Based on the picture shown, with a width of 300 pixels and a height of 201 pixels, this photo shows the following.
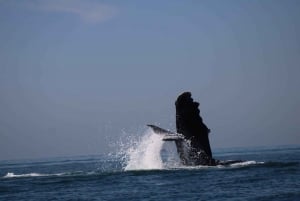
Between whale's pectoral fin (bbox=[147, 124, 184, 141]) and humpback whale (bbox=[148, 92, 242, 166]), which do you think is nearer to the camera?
whale's pectoral fin (bbox=[147, 124, 184, 141])

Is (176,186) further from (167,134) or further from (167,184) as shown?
(167,134)

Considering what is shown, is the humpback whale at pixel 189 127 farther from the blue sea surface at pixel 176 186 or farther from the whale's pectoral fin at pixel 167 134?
the blue sea surface at pixel 176 186

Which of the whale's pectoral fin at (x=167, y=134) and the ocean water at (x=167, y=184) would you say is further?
the whale's pectoral fin at (x=167, y=134)

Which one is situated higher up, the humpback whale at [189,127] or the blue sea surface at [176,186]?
the humpback whale at [189,127]

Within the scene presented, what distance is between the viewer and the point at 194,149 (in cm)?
3403

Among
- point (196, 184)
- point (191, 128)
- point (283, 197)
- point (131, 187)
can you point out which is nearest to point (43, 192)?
point (131, 187)

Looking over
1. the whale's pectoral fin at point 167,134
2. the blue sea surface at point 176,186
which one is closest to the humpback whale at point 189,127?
the whale's pectoral fin at point 167,134

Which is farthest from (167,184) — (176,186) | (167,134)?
(167,134)

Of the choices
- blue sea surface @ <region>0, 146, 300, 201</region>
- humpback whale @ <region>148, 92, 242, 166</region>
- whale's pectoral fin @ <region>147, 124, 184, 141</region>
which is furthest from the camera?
humpback whale @ <region>148, 92, 242, 166</region>

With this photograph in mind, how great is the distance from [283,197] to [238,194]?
198cm

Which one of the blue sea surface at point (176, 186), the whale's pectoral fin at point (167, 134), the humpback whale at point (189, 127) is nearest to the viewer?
the blue sea surface at point (176, 186)

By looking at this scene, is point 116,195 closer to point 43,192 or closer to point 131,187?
point 131,187

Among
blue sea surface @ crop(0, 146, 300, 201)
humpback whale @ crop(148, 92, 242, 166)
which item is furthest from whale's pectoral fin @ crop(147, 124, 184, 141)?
blue sea surface @ crop(0, 146, 300, 201)

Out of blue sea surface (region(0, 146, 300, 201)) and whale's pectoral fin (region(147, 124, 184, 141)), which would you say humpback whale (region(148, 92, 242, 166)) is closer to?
whale's pectoral fin (region(147, 124, 184, 141))
